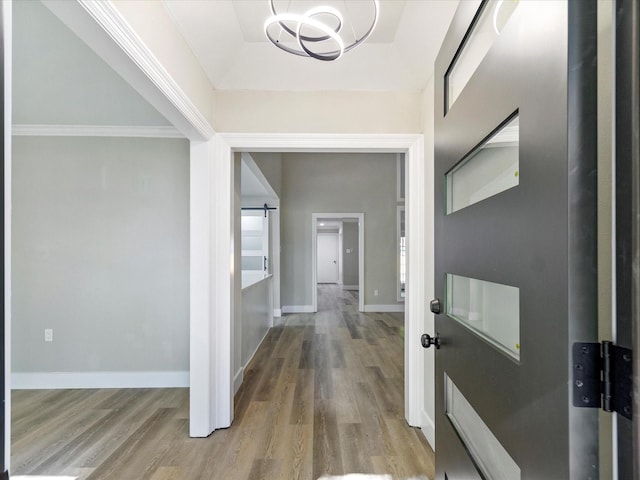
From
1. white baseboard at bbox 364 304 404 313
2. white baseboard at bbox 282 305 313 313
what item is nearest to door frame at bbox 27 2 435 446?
white baseboard at bbox 282 305 313 313

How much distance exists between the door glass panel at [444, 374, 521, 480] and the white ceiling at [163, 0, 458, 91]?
184 centimetres

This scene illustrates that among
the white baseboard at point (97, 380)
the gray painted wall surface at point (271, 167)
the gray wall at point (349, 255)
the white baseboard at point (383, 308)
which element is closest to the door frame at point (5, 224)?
the white baseboard at point (97, 380)

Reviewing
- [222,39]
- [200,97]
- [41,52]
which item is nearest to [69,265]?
[41,52]

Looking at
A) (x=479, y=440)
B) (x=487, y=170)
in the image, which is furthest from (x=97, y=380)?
(x=487, y=170)

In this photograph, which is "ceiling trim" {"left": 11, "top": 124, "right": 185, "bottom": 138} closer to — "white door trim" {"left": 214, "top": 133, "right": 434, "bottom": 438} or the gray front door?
"white door trim" {"left": 214, "top": 133, "right": 434, "bottom": 438}

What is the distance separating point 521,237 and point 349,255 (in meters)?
10.3

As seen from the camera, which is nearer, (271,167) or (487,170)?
(487,170)

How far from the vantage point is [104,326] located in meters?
2.84

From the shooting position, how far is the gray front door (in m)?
0.49

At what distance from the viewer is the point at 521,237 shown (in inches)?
24.5

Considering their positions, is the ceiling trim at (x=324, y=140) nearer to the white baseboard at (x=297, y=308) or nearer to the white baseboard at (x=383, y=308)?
the white baseboard at (x=297, y=308)

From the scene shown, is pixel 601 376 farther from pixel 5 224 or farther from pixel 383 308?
pixel 383 308

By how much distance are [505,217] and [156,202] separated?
294 centimetres

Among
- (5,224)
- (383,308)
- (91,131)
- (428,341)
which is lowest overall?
(383,308)
